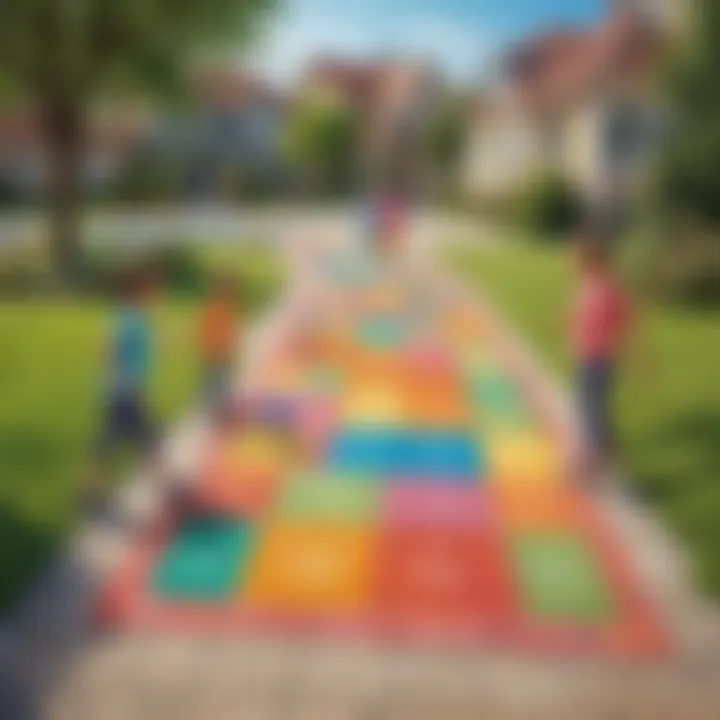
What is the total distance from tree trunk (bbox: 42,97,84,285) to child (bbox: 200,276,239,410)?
0.37m

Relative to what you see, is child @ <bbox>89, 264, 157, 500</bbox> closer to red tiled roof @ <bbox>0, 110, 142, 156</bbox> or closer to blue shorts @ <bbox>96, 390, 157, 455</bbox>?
blue shorts @ <bbox>96, 390, 157, 455</bbox>

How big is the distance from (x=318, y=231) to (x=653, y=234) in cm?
87

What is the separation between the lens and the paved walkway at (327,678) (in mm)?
2180

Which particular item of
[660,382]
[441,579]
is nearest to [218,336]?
[441,579]

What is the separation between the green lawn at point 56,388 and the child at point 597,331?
802mm

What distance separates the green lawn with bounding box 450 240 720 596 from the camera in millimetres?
2859

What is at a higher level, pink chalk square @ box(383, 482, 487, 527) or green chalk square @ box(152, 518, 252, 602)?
pink chalk square @ box(383, 482, 487, 527)

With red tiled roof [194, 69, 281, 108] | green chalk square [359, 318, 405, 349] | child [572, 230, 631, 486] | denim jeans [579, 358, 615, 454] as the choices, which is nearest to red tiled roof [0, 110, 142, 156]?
red tiled roof [194, 69, 281, 108]

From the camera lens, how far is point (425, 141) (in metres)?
2.65

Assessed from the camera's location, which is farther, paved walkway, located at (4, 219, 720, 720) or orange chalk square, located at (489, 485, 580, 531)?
orange chalk square, located at (489, 485, 580, 531)

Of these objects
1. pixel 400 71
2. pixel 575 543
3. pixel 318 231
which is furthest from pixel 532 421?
pixel 400 71

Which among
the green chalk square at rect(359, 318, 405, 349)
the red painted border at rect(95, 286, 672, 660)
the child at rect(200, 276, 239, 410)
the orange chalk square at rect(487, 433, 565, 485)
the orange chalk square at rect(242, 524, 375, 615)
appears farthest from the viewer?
the green chalk square at rect(359, 318, 405, 349)

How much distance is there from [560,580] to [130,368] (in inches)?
47.2

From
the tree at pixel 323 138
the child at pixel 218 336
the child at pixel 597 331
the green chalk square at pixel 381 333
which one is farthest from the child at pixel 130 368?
the child at pixel 597 331
